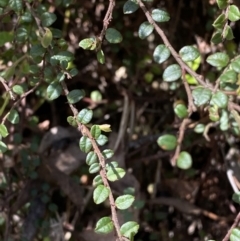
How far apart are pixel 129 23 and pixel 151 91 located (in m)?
0.16

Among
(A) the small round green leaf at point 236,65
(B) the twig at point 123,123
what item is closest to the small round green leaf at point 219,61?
(A) the small round green leaf at point 236,65

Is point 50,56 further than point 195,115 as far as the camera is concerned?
No

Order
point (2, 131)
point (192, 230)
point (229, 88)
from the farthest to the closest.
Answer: point (192, 230)
point (229, 88)
point (2, 131)

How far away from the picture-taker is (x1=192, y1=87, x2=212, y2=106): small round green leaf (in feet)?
2.97

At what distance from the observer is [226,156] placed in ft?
4.33

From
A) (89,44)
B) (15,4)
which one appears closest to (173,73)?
(89,44)

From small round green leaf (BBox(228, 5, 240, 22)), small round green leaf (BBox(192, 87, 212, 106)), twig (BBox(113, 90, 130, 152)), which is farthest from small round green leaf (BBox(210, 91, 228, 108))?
twig (BBox(113, 90, 130, 152))

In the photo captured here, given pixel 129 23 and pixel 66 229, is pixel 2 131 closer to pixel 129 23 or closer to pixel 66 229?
pixel 66 229

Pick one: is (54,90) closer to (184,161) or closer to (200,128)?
(184,161)

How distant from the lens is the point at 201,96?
906mm

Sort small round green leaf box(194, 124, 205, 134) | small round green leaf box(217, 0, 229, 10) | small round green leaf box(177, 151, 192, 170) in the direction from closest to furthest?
small round green leaf box(217, 0, 229, 10) → small round green leaf box(177, 151, 192, 170) → small round green leaf box(194, 124, 205, 134)

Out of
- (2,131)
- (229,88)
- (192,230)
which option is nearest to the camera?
(2,131)

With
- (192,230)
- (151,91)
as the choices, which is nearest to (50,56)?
(151,91)

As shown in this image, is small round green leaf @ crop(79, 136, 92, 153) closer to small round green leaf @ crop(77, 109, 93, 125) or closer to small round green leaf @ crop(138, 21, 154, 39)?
small round green leaf @ crop(77, 109, 93, 125)
